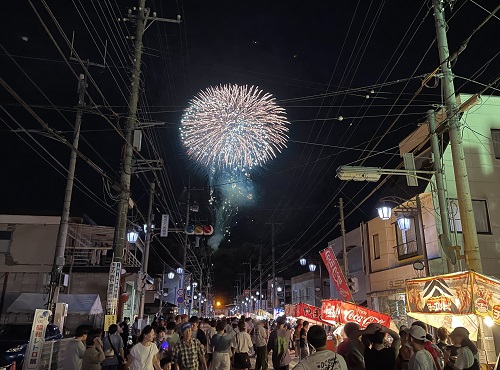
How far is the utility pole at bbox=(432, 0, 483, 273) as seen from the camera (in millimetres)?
10416

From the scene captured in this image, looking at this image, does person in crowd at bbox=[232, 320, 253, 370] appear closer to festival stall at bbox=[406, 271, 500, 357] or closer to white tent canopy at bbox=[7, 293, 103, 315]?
festival stall at bbox=[406, 271, 500, 357]

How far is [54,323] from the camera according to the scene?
613 inches

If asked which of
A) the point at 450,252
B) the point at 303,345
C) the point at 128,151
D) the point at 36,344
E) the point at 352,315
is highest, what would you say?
the point at 128,151

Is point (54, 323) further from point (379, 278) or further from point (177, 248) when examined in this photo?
point (177, 248)

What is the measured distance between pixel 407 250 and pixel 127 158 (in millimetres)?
15527

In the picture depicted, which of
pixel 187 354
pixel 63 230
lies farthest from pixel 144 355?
pixel 63 230

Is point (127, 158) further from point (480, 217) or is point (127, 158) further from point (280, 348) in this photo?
point (480, 217)

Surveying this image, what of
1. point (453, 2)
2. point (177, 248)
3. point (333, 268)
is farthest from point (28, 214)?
point (177, 248)

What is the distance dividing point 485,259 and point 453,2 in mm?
10747

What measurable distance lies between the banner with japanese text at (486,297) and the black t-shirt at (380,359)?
398 cm

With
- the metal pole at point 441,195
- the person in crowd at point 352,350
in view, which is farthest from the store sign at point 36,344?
the metal pole at point 441,195

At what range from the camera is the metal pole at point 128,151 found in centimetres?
1390

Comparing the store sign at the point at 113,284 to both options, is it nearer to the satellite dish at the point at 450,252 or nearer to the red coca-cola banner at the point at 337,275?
the red coca-cola banner at the point at 337,275

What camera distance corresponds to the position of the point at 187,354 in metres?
8.67
